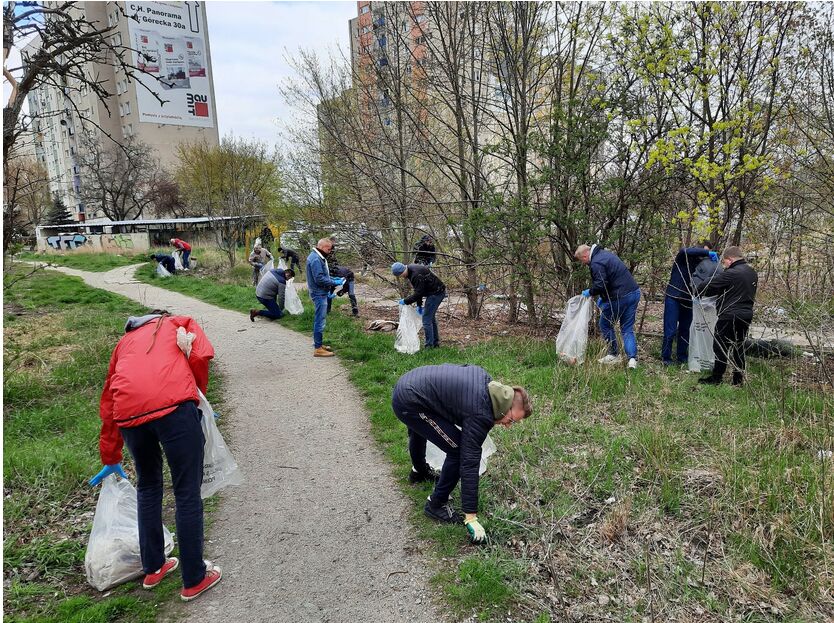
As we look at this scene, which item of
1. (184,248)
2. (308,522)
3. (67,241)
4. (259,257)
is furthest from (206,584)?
(67,241)

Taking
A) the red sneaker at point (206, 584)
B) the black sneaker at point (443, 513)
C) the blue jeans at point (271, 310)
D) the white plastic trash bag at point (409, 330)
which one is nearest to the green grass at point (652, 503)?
the black sneaker at point (443, 513)

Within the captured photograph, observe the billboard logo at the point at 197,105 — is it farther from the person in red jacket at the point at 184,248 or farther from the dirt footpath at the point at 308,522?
the dirt footpath at the point at 308,522

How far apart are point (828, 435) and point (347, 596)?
3.68 m

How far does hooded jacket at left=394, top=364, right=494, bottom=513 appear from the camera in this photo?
3213mm

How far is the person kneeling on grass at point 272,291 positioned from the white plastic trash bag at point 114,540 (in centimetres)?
712

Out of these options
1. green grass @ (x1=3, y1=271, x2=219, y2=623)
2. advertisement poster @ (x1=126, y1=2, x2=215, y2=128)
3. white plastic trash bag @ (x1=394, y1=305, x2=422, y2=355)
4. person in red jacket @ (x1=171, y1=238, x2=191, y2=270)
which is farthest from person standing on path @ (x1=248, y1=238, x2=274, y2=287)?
advertisement poster @ (x1=126, y1=2, x2=215, y2=128)

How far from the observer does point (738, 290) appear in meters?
5.77

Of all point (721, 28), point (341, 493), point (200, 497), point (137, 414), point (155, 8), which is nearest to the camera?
point (137, 414)

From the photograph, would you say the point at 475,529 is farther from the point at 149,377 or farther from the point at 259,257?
the point at 259,257

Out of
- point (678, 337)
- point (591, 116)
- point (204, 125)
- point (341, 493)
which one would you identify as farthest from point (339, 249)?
point (204, 125)

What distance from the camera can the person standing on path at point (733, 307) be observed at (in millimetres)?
5766

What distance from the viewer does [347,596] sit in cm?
301

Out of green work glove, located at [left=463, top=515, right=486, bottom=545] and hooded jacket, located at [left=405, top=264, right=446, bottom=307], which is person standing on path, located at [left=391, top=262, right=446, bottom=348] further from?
green work glove, located at [left=463, top=515, right=486, bottom=545]

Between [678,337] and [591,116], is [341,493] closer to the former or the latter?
[678,337]
